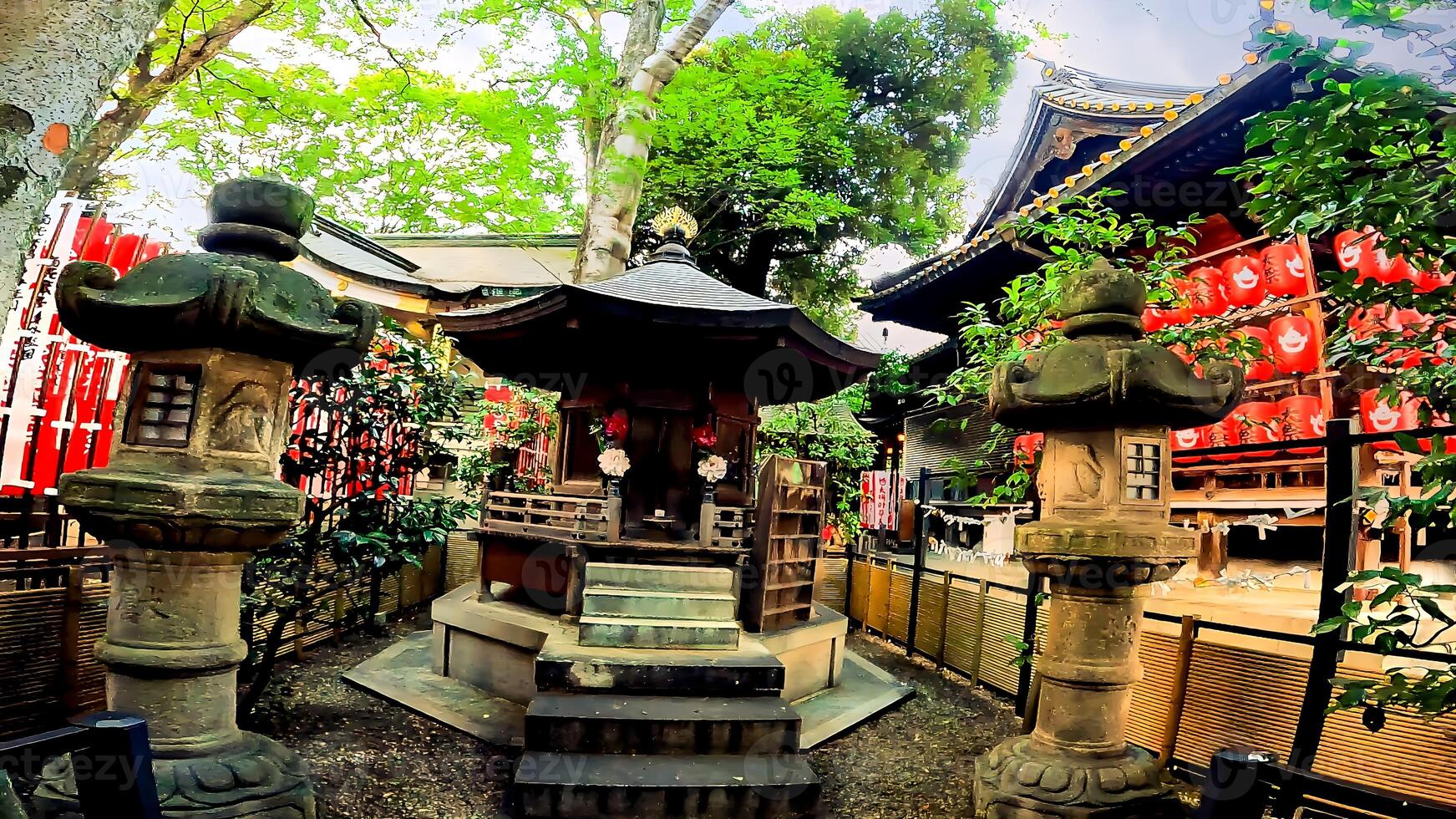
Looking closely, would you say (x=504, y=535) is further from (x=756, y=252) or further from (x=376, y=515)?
(x=756, y=252)

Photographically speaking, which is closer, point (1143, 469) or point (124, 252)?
point (1143, 469)

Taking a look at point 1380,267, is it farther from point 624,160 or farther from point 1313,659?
point 624,160

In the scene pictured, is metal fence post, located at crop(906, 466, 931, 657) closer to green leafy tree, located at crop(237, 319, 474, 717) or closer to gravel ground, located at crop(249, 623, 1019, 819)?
gravel ground, located at crop(249, 623, 1019, 819)

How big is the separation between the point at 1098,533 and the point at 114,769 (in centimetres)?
449

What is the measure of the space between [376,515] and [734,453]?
172 inches

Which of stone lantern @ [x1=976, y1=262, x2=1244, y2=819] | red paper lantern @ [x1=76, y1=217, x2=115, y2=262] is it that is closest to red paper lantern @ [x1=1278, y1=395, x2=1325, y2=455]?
stone lantern @ [x1=976, y1=262, x2=1244, y2=819]

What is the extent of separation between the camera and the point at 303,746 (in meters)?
5.79

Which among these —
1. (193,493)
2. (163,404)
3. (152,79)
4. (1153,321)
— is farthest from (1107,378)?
(152,79)

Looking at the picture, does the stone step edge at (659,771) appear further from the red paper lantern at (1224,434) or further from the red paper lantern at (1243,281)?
the red paper lantern at (1243,281)

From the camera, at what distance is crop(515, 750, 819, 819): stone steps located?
16.3 ft

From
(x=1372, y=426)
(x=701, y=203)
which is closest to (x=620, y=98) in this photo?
(x=1372, y=426)

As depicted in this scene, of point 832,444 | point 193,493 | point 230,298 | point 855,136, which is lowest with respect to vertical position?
point 193,493

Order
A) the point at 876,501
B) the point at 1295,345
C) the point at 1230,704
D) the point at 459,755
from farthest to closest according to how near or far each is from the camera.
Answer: the point at 876,501, the point at 1295,345, the point at 459,755, the point at 1230,704

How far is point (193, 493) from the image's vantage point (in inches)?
149
